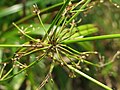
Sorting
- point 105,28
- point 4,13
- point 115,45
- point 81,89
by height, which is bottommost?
point 81,89

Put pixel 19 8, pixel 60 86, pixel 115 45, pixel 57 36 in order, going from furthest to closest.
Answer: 1. pixel 115 45
2. pixel 60 86
3. pixel 19 8
4. pixel 57 36

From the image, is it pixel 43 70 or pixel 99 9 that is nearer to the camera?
pixel 43 70

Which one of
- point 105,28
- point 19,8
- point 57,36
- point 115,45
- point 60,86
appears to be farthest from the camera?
point 115,45

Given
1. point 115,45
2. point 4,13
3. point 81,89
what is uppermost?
point 4,13

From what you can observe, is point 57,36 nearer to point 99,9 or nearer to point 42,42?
point 42,42

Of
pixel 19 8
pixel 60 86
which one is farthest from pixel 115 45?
pixel 19 8

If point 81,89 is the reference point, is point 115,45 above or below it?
above

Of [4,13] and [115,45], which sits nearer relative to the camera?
[4,13]

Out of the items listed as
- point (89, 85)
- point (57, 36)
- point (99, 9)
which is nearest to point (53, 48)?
point (57, 36)

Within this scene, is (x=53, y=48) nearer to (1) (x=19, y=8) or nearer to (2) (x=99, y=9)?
(1) (x=19, y=8)
